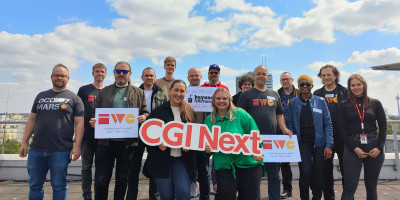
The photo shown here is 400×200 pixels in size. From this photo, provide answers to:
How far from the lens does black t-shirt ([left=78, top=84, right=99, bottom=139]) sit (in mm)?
3998

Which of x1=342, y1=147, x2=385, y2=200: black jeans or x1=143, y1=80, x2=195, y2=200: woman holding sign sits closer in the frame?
x1=143, y1=80, x2=195, y2=200: woman holding sign

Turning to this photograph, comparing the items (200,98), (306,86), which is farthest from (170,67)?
(306,86)

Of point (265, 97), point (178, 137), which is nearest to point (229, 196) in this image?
point (178, 137)

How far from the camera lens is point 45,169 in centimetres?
329

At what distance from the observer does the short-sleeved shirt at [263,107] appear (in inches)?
135

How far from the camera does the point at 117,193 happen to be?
3480 mm

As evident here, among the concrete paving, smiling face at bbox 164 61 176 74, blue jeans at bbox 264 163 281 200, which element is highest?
smiling face at bbox 164 61 176 74

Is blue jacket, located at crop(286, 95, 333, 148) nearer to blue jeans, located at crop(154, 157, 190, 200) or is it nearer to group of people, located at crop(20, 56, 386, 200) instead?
group of people, located at crop(20, 56, 386, 200)

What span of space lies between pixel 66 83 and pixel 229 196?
2.65m

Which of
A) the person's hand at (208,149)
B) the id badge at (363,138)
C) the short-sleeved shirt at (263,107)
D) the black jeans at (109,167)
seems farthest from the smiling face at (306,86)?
the black jeans at (109,167)

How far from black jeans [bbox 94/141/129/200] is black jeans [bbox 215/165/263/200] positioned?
1469 mm

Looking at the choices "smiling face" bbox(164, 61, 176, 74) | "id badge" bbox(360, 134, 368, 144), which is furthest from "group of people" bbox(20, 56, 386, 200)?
"smiling face" bbox(164, 61, 176, 74)

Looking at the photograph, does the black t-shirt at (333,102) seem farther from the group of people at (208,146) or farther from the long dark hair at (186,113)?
the long dark hair at (186,113)

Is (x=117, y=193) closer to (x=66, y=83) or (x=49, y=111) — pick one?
(x=49, y=111)
